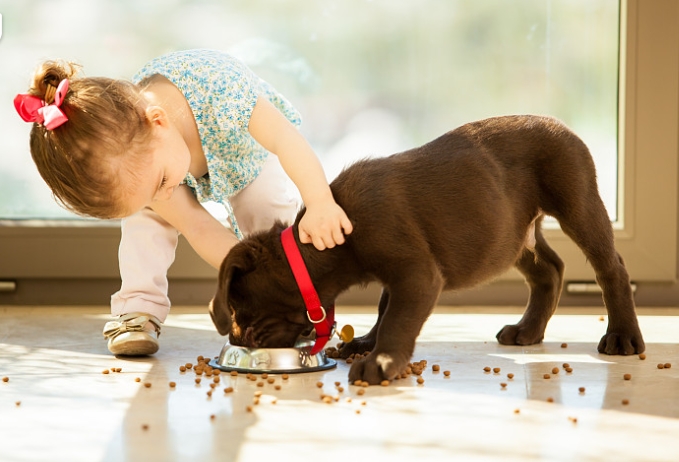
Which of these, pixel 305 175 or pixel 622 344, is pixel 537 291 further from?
pixel 305 175

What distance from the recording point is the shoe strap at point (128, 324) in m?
2.81

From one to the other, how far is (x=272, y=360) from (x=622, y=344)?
3.43 ft

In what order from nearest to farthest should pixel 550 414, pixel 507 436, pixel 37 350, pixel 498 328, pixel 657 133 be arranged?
pixel 507 436, pixel 550 414, pixel 37 350, pixel 498 328, pixel 657 133

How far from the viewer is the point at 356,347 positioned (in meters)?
2.77

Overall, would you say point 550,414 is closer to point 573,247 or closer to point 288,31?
point 573,247

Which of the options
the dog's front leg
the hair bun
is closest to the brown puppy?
A: the dog's front leg

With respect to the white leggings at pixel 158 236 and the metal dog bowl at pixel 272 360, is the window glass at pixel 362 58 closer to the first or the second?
the white leggings at pixel 158 236

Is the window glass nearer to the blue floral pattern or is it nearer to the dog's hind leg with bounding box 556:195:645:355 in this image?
the blue floral pattern

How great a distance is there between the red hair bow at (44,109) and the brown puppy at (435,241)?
0.56 m

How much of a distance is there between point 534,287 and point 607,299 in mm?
300

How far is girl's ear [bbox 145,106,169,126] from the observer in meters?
2.53

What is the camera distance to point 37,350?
9.36 feet

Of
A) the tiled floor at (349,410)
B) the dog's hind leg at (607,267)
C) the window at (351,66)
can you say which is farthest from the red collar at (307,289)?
the window at (351,66)

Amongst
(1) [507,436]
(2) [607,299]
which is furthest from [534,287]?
(1) [507,436]
